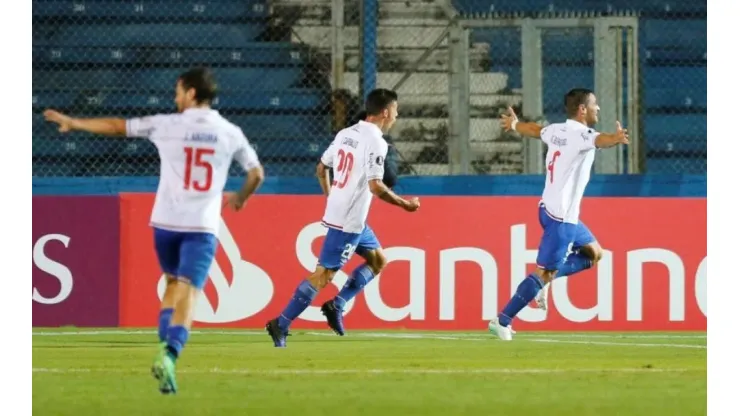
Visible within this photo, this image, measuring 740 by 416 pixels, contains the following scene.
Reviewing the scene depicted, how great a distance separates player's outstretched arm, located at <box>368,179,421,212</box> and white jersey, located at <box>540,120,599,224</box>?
1.40 metres

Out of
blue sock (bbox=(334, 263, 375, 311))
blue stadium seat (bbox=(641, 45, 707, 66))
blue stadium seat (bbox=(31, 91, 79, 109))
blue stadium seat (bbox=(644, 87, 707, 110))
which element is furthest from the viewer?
blue stadium seat (bbox=(641, 45, 707, 66))

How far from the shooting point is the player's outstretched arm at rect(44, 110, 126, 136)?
789 cm

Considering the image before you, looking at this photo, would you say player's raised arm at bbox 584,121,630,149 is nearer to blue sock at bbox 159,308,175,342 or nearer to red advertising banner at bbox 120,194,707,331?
red advertising banner at bbox 120,194,707,331

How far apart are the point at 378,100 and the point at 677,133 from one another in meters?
5.80

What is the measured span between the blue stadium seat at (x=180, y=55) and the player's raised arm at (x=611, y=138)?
5.17 m

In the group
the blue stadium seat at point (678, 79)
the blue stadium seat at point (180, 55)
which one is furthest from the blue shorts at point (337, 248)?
the blue stadium seat at point (678, 79)

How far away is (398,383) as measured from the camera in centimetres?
876

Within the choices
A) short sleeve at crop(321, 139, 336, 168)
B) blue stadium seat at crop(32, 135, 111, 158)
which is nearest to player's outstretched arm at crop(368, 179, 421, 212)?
short sleeve at crop(321, 139, 336, 168)

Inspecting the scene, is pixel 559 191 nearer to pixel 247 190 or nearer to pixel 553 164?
pixel 553 164

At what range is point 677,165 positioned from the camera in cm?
1594

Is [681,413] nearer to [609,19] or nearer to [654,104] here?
[609,19]
